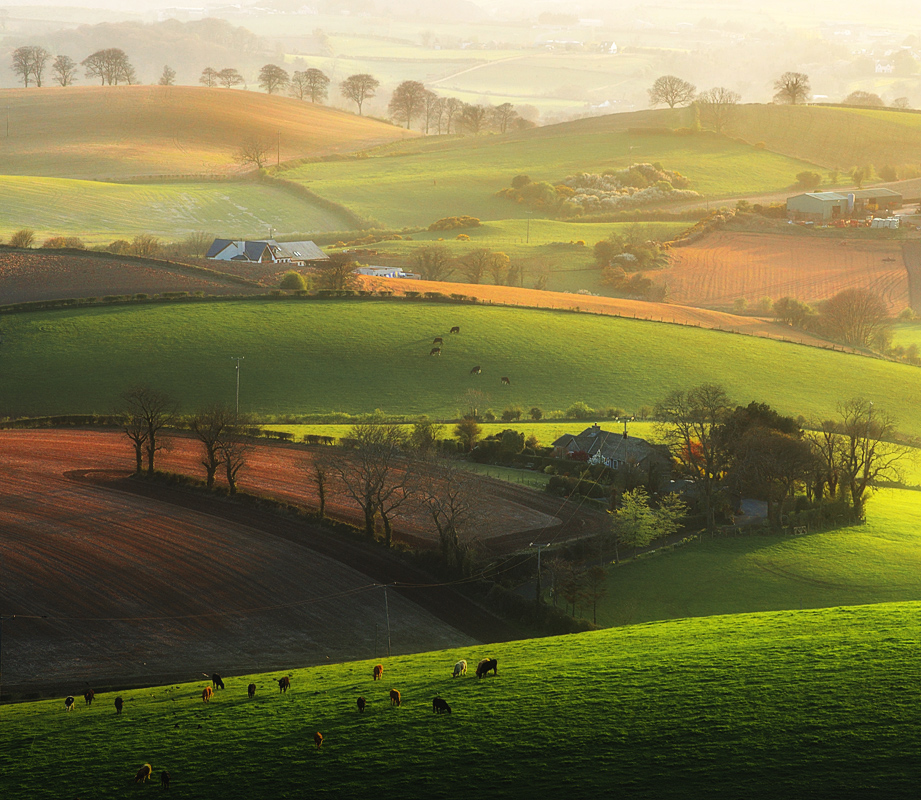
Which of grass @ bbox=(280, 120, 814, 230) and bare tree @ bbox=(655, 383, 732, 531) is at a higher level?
grass @ bbox=(280, 120, 814, 230)

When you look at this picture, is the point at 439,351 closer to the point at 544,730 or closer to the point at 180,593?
the point at 180,593

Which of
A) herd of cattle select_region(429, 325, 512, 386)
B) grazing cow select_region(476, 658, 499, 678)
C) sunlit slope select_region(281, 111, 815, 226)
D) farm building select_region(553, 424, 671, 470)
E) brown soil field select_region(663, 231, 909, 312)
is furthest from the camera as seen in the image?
sunlit slope select_region(281, 111, 815, 226)

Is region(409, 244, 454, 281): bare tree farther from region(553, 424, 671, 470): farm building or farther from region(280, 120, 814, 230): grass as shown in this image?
region(553, 424, 671, 470): farm building

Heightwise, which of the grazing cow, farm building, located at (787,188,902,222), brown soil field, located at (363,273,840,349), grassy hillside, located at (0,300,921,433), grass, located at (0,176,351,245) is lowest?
the grazing cow


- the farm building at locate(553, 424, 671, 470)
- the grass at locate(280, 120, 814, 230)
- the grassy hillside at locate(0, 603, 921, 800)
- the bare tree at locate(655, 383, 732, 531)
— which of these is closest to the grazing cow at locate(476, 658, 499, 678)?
the grassy hillside at locate(0, 603, 921, 800)

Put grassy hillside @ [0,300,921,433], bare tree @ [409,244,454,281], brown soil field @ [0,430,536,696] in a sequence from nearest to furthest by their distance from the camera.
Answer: brown soil field @ [0,430,536,696]
grassy hillside @ [0,300,921,433]
bare tree @ [409,244,454,281]

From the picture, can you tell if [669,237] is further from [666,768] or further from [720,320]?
[666,768]
